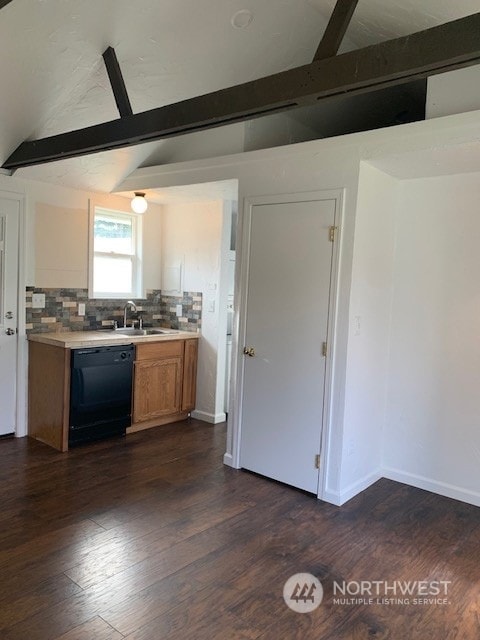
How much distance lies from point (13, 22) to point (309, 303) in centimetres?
224

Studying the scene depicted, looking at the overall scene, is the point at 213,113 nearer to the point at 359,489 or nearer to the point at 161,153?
the point at 161,153

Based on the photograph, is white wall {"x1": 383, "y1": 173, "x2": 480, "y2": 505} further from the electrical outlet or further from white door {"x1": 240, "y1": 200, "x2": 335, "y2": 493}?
the electrical outlet

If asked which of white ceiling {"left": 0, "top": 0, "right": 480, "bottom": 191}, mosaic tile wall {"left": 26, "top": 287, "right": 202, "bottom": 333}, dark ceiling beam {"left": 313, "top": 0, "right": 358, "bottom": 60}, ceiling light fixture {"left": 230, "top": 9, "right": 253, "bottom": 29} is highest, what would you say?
ceiling light fixture {"left": 230, "top": 9, "right": 253, "bottom": 29}

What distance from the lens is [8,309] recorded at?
3893 mm

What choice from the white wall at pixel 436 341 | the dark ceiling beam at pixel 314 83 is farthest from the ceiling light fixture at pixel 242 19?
the white wall at pixel 436 341

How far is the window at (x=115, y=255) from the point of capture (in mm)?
4523

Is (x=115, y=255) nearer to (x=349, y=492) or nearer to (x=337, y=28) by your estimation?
(x=349, y=492)

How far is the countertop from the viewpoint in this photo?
3.67 metres

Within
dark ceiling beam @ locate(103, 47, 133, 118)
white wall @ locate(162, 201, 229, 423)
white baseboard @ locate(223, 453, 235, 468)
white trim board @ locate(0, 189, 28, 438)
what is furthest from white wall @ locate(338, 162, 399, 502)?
white trim board @ locate(0, 189, 28, 438)

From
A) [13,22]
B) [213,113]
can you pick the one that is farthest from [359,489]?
[13,22]

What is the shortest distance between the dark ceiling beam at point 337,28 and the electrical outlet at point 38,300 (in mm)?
3159

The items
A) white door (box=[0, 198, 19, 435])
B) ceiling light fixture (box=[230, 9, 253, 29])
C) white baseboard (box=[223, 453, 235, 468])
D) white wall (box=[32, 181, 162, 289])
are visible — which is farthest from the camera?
white wall (box=[32, 181, 162, 289])

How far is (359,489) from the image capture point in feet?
10.6

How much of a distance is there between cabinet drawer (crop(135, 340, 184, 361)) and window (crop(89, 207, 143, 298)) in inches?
29.6
